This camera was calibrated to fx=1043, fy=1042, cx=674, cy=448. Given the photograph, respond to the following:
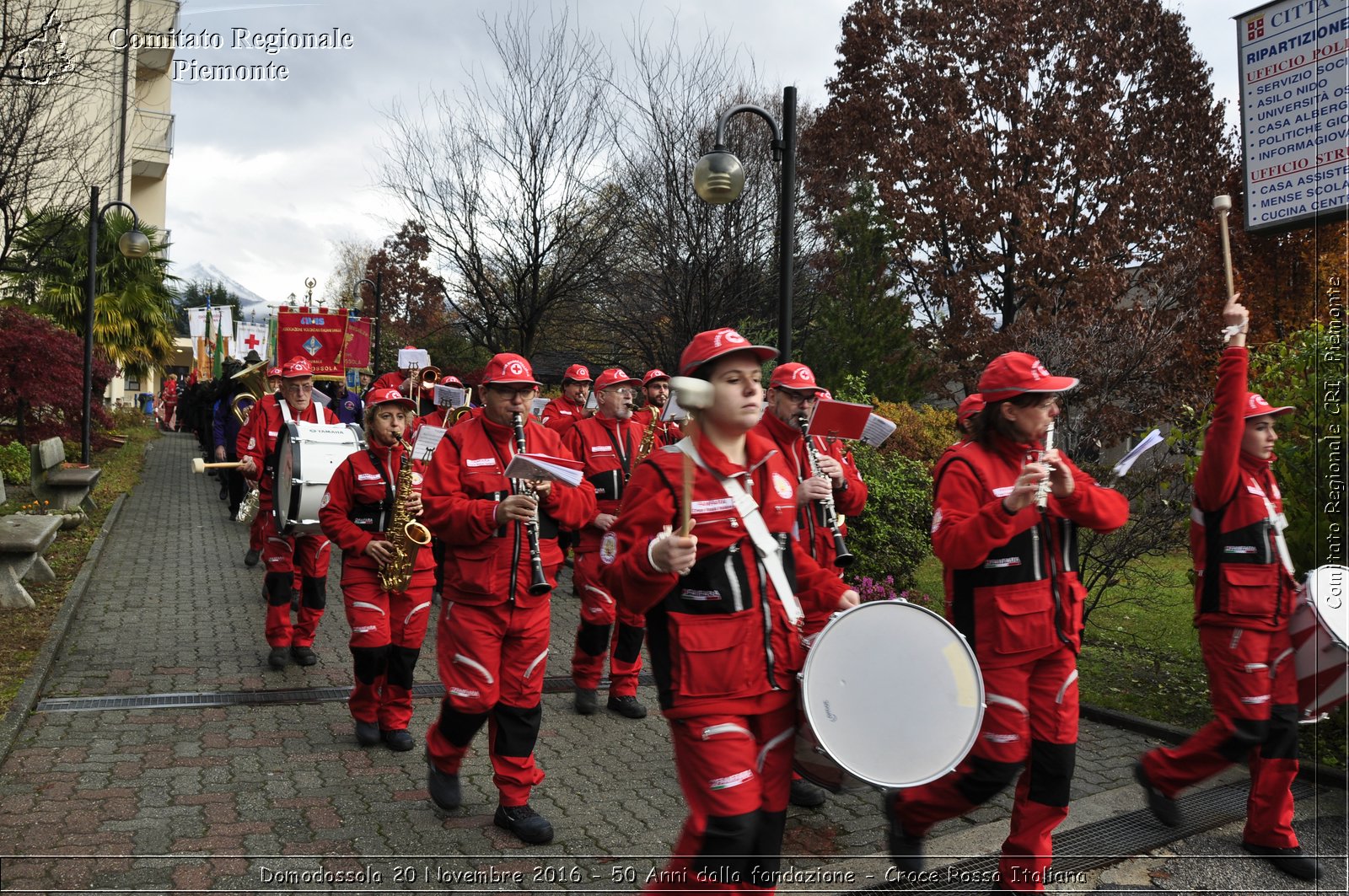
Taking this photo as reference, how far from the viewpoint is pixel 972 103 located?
25.8 metres

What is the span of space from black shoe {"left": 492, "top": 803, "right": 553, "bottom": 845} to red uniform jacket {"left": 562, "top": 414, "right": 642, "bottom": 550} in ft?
9.88

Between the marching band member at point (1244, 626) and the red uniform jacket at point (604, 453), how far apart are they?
4012mm

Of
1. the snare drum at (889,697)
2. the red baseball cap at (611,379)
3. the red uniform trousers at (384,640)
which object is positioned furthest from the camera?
the red baseball cap at (611,379)

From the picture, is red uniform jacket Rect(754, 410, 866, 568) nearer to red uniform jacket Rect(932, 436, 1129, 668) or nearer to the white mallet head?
red uniform jacket Rect(932, 436, 1129, 668)

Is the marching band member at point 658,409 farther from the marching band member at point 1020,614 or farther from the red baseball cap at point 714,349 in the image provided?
the red baseball cap at point 714,349

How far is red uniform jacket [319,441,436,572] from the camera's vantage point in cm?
615

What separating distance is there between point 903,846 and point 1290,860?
1.74m

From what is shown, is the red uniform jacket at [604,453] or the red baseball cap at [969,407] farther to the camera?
the red uniform jacket at [604,453]

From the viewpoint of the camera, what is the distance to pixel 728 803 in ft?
10.5

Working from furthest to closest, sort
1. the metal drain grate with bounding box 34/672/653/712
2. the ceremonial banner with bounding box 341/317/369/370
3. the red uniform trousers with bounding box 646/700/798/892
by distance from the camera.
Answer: the ceremonial banner with bounding box 341/317/369/370
the metal drain grate with bounding box 34/672/653/712
the red uniform trousers with bounding box 646/700/798/892

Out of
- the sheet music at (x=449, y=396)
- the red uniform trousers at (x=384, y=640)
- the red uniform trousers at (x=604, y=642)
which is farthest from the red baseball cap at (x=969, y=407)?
the sheet music at (x=449, y=396)

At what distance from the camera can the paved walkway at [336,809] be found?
4.32 meters

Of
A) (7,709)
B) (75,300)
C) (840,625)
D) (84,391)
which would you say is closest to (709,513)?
(840,625)

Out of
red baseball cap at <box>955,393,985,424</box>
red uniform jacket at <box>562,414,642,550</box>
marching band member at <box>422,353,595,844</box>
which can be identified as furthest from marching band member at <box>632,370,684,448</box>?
marching band member at <box>422,353,595,844</box>
